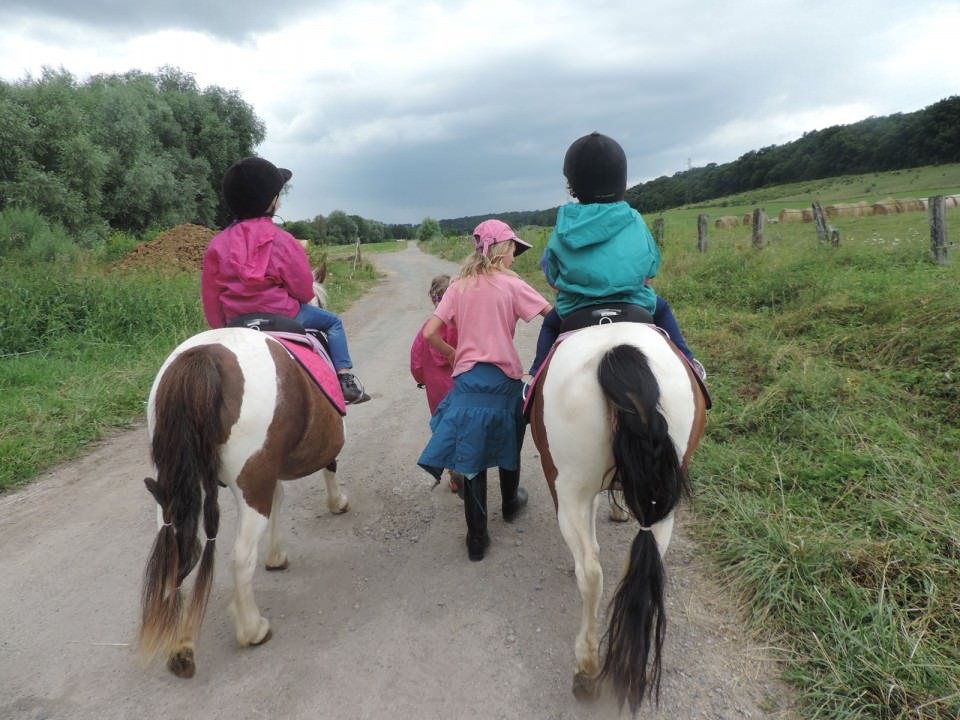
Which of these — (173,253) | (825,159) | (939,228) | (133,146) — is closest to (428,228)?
(825,159)

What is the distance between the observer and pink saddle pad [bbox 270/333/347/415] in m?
2.89

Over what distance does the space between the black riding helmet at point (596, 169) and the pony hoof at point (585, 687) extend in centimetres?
214

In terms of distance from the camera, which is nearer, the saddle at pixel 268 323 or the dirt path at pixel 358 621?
the dirt path at pixel 358 621

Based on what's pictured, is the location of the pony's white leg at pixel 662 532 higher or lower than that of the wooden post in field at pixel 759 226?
lower

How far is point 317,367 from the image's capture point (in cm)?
301

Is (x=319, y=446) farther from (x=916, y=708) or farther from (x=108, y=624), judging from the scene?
(x=916, y=708)

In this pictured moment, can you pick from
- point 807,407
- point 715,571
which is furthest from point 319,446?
point 807,407

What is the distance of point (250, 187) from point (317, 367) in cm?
107

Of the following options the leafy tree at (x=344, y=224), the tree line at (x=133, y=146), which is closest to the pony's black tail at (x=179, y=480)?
the tree line at (x=133, y=146)

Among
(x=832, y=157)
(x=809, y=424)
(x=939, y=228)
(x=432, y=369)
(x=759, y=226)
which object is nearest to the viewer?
(x=432, y=369)

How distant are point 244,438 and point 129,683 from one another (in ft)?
3.98

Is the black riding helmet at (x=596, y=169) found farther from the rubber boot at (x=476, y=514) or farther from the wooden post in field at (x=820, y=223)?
the wooden post in field at (x=820, y=223)

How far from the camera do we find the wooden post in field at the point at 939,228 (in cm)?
693

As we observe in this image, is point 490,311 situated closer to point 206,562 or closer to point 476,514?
point 476,514
